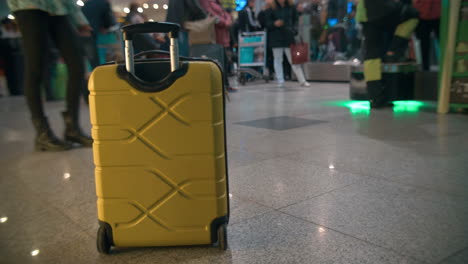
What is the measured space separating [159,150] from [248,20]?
8739mm

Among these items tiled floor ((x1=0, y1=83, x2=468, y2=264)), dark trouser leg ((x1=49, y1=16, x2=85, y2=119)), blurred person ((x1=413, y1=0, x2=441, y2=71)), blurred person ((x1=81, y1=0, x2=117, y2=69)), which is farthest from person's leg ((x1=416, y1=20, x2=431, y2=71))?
dark trouser leg ((x1=49, y1=16, x2=85, y2=119))

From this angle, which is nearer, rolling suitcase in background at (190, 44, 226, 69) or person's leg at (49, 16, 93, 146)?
person's leg at (49, 16, 93, 146)

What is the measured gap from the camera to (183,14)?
497 centimetres

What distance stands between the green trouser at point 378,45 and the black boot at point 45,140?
3.15 m

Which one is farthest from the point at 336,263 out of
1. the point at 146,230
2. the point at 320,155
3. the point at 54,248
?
the point at 320,155

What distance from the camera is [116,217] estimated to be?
50.0 inches

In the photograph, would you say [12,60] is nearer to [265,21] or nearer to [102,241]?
[265,21]

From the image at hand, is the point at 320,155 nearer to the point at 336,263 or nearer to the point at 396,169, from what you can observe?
the point at 396,169

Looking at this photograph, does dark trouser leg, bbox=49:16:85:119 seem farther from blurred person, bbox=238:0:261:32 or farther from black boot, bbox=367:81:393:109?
blurred person, bbox=238:0:261:32

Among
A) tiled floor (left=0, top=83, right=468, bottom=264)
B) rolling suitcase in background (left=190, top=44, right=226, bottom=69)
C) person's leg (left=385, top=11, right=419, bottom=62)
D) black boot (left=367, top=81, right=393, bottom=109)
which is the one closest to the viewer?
tiled floor (left=0, top=83, right=468, bottom=264)

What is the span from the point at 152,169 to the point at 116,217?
19 cm

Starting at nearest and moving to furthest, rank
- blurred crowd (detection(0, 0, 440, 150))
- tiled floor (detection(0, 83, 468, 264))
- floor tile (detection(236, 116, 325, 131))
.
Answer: tiled floor (detection(0, 83, 468, 264))
blurred crowd (detection(0, 0, 440, 150))
floor tile (detection(236, 116, 325, 131))

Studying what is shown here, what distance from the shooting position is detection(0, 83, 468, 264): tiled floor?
4.20 ft

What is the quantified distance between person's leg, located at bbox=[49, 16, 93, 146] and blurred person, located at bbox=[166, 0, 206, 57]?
2132 mm
